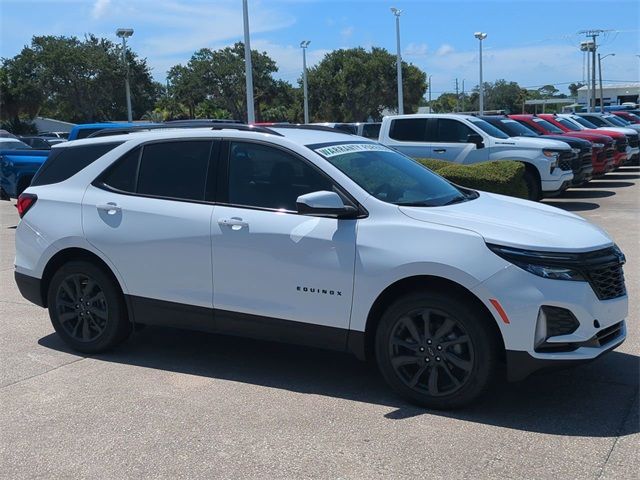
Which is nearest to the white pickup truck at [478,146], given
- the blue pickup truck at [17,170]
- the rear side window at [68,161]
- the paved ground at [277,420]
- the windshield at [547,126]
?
the windshield at [547,126]

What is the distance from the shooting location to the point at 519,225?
460 cm

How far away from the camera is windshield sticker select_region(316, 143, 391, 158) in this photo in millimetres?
5176

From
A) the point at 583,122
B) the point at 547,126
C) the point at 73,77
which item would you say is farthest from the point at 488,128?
the point at 73,77

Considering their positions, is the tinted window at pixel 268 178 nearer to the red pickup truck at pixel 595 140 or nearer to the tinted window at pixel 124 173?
the tinted window at pixel 124 173

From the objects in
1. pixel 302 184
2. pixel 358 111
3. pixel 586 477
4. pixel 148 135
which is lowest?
pixel 586 477

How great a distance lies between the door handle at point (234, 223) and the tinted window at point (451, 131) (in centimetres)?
1063

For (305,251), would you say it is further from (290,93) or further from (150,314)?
(290,93)

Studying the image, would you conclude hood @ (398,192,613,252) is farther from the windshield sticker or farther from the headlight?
the windshield sticker

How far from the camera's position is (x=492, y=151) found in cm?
1473

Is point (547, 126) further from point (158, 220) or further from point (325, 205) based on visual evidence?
point (325, 205)

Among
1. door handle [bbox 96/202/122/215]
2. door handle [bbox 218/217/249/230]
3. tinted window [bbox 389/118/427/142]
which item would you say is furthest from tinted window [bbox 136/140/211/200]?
tinted window [bbox 389/118/427/142]

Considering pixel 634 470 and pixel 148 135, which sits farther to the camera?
pixel 148 135

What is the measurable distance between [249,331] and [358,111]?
2161 inches

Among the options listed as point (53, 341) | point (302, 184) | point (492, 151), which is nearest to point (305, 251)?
point (302, 184)
